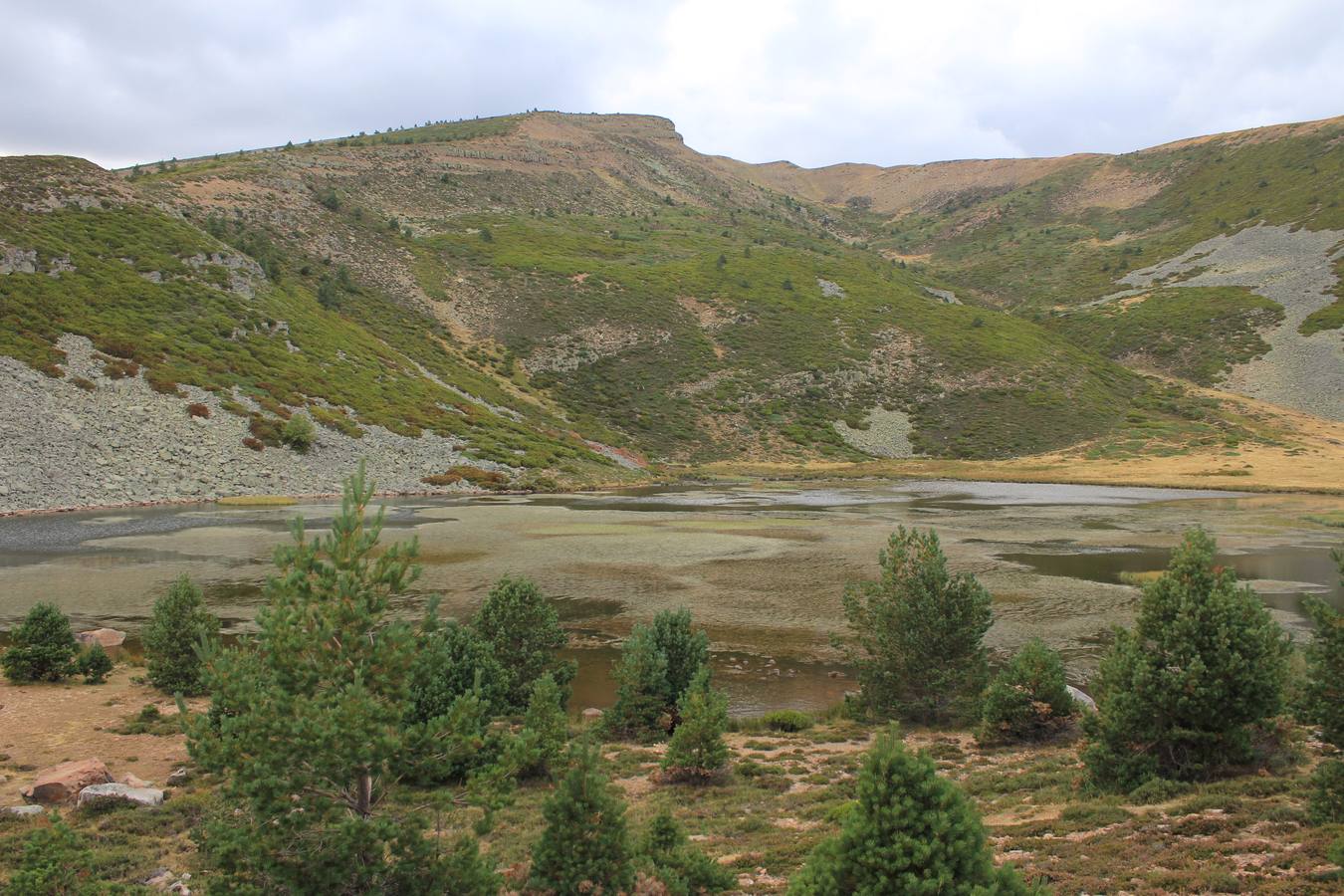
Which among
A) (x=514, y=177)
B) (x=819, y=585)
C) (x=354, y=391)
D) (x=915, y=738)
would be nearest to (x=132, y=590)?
(x=819, y=585)

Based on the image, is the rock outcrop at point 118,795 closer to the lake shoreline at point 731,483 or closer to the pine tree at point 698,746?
the pine tree at point 698,746

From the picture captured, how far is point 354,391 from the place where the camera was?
243ft

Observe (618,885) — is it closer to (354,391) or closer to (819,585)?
(819,585)

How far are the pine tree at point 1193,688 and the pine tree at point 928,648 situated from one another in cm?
529

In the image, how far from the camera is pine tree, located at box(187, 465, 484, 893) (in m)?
6.32

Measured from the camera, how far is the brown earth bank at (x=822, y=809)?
8.22 m

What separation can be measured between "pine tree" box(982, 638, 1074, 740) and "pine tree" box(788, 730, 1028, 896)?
382 inches

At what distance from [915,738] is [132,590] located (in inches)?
1040

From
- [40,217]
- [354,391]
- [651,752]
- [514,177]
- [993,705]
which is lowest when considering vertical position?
[651,752]

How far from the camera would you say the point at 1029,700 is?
15.3m

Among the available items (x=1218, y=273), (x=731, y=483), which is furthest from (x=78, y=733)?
(x=1218, y=273)

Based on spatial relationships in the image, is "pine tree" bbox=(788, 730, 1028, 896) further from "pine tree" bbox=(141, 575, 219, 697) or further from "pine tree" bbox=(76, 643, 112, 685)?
"pine tree" bbox=(76, 643, 112, 685)

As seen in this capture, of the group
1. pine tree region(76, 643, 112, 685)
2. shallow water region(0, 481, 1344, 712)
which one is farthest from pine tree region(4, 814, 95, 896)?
pine tree region(76, 643, 112, 685)

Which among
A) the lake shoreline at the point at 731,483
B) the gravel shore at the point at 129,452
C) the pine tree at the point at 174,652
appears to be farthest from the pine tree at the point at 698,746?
the gravel shore at the point at 129,452
